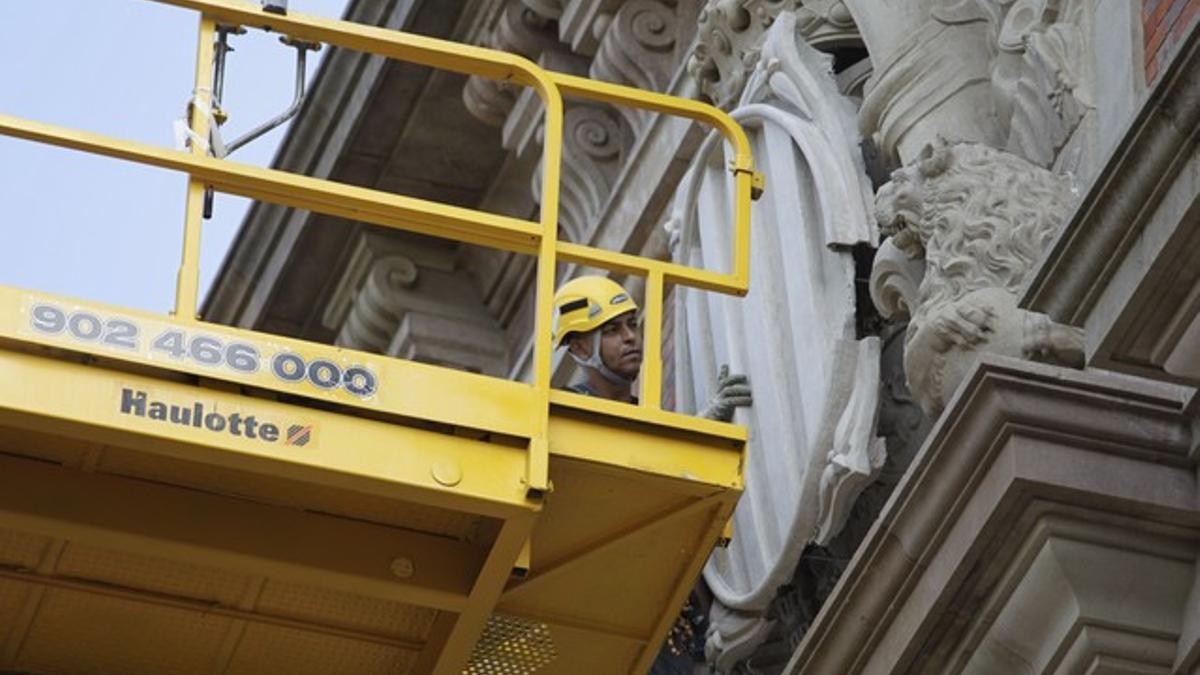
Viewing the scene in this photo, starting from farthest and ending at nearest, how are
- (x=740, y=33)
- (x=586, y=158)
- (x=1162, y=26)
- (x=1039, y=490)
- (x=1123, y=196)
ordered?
(x=586, y=158), (x=740, y=33), (x=1162, y=26), (x=1039, y=490), (x=1123, y=196)

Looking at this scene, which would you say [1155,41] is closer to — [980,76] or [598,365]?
[980,76]

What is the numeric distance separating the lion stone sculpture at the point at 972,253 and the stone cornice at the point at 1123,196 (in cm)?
136

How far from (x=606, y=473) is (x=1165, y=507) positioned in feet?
6.28

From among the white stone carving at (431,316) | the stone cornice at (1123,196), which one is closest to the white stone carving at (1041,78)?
the stone cornice at (1123,196)

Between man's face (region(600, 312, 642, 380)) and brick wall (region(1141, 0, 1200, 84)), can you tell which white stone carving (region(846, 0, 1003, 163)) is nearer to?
man's face (region(600, 312, 642, 380))

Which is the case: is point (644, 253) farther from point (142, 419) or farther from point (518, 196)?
point (142, 419)

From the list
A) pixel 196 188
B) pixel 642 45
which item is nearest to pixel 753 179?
pixel 196 188

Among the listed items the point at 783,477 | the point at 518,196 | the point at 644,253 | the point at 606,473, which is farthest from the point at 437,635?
the point at 518,196

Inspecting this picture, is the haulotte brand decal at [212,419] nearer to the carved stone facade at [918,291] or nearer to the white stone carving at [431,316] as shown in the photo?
the carved stone facade at [918,291]

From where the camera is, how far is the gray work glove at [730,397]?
16.2 meters

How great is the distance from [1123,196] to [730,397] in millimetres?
4645

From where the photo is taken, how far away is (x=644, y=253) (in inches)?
774

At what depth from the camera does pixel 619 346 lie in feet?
50.0

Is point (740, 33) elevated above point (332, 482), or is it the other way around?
point (740, 33)
